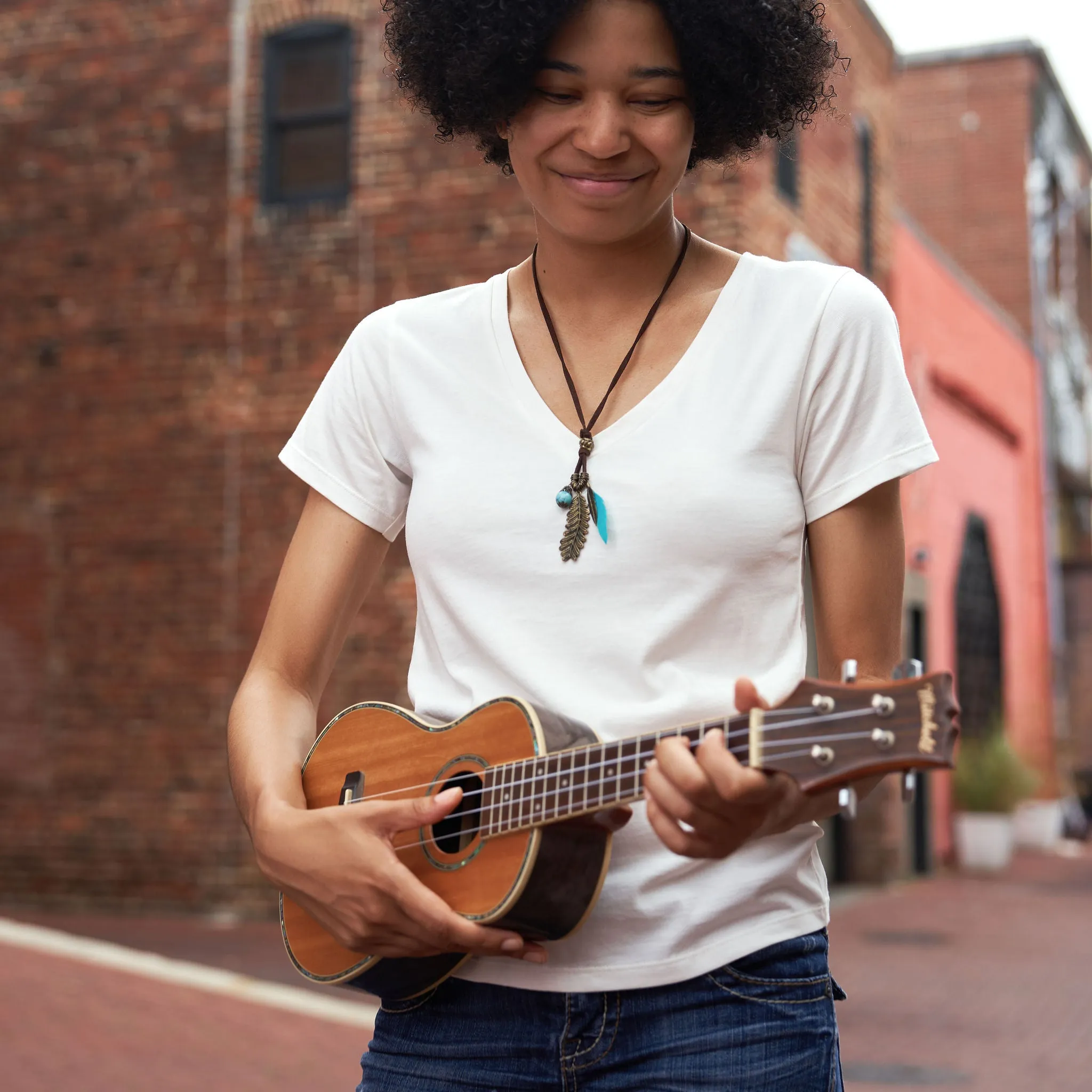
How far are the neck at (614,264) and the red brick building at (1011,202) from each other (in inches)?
753

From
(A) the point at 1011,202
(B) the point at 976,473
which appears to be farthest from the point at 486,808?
(A) the point at 1011,202

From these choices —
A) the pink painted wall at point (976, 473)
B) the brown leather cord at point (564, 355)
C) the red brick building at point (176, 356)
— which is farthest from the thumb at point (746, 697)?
the pink painted wall at point (976, 473)

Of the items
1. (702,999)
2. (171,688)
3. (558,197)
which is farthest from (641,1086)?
(171,688)

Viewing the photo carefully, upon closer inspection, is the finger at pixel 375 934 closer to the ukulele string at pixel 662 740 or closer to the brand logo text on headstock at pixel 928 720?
the ukulele string at pixel 662 740

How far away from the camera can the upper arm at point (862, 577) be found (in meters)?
1.89

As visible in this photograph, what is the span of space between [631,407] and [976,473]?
657 inches

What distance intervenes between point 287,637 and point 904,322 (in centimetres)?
1310

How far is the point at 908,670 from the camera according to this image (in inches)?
62.5

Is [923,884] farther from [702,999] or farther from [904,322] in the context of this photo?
[702,999]

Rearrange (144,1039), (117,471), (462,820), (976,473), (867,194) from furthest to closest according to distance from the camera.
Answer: (976,473) → (867,194) → (117,471) → (144,1039) → (462,820)

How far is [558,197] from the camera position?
1.98 meters

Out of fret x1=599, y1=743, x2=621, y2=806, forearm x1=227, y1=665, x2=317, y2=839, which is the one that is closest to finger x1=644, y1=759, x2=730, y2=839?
A: fret x1=599, y1=743, x2=621, y2=806

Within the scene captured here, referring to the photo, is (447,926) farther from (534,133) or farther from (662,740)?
(534,133)

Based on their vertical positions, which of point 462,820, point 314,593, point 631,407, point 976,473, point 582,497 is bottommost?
point 462,820
